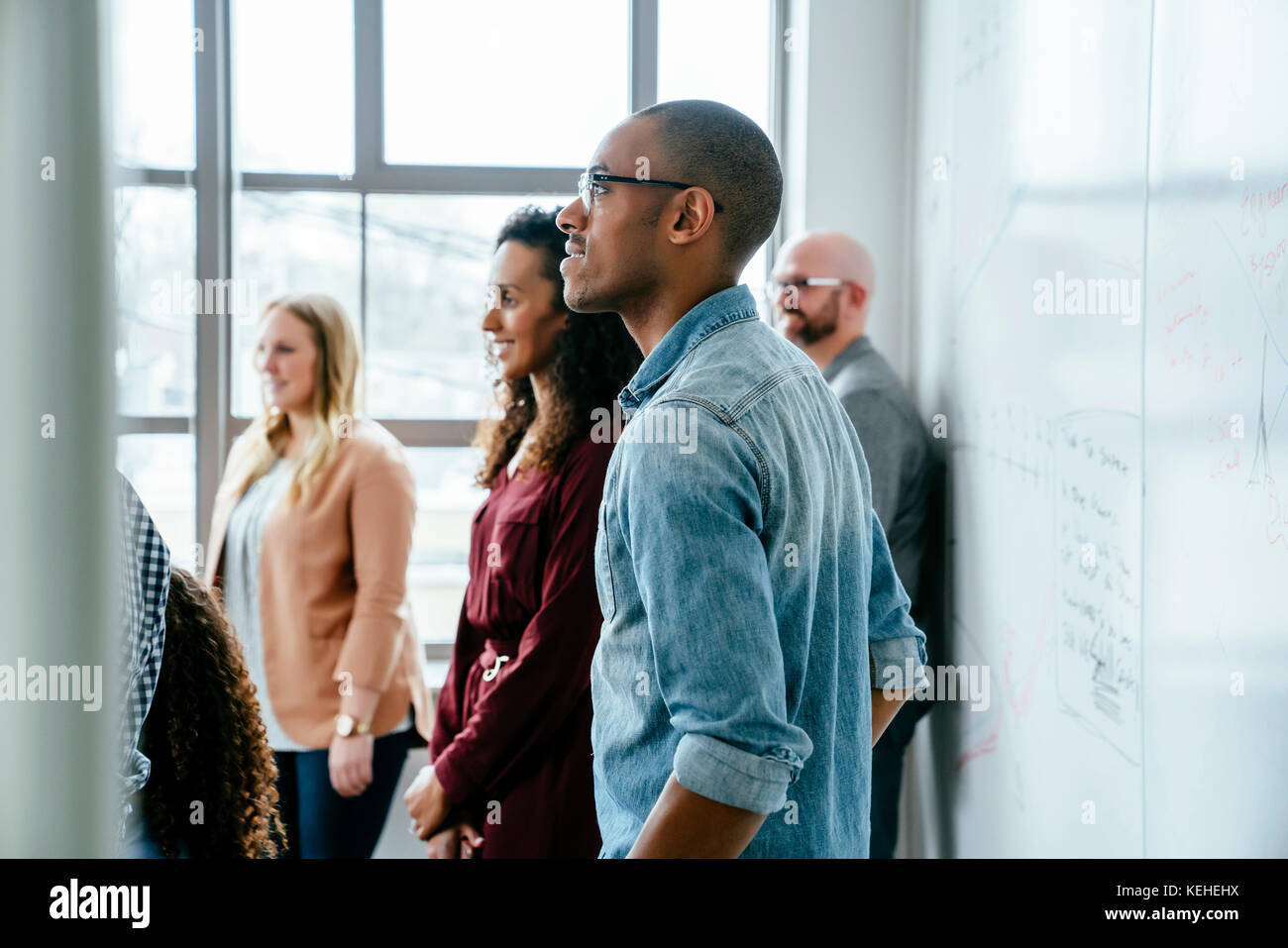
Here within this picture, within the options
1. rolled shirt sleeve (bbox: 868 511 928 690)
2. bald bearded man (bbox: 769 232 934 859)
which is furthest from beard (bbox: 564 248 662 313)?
bald bearded man (bbox: 769 232 934 859)

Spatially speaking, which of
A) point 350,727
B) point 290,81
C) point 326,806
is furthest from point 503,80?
point 326,806

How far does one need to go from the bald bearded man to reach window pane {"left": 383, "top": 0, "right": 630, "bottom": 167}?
0.82 meters

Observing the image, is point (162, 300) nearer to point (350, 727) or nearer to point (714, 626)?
point (350, 727)

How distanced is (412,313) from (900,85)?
4.60ft

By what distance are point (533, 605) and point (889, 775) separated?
0.99 metres

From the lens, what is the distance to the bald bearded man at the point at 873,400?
204 centimetres

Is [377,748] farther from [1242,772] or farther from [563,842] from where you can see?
[1242,772]

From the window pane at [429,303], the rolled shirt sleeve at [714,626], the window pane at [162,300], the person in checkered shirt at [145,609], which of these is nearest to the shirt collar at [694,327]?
the rolled shirt sleeve at [714,626]

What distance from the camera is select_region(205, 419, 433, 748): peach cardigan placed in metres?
1.99

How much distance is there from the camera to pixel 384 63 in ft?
8.80

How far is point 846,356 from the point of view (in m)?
2.20

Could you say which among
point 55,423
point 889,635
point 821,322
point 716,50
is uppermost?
point 716,50

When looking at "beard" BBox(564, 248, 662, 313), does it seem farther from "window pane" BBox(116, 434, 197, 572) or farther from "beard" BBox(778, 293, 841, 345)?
"window pane" BBox(116, 434, 197, 572)

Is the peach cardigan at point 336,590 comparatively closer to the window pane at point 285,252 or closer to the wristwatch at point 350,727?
the wristwatch at point 350,727
